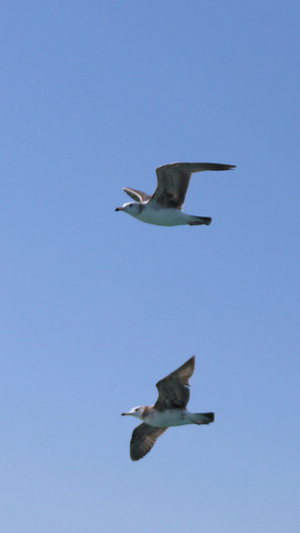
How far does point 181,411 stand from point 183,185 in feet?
25.0

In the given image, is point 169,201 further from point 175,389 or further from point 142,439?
point 142,439

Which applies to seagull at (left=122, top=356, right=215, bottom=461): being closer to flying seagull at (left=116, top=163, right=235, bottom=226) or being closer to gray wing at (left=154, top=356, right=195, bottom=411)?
gray wing at (left=154, top=356, right=195, bottom=411)

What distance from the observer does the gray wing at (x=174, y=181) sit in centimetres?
3404

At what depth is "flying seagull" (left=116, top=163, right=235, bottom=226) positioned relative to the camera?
112 feet

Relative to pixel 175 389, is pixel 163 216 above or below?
above

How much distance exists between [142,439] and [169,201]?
9.42 metres

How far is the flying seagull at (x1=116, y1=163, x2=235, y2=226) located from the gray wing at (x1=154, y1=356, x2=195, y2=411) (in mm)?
4649

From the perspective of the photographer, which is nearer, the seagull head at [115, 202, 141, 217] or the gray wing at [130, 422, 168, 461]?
the seagull head at [115, 202, 141, 217]

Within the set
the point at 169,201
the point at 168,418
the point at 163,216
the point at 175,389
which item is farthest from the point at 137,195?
the point at 168,418

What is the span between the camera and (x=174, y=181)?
114ft

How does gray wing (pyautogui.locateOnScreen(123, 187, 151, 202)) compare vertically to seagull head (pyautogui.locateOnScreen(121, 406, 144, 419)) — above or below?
above

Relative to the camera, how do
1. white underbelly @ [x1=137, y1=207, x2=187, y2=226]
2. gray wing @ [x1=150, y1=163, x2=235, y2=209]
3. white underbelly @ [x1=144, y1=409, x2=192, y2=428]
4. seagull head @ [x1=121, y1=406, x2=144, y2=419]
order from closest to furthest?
1. gray wing @ [x1=150, y1=163, x2=235, y2=209]
2. white underbelly @ [x1=137, y1=207, x2=187, y2=226]
3. white underbelly @ [x1=144, y1=409, x2=192, y2=428]
4. seagull head @ [x1=121, y1=406, x2=144, y2=419]

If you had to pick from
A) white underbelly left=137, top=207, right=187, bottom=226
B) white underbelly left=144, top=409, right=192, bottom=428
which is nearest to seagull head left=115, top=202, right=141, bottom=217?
white underbelly left=137, top=207, right=187, bottom=226

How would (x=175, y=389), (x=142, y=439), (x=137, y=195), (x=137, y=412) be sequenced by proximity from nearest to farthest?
1. (x=175, y=389)
2. (x=137, y=412)
3. (x=142, y=439)
4. (x=137, y=195)
